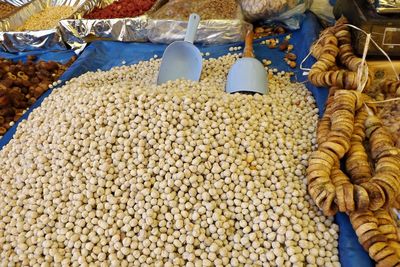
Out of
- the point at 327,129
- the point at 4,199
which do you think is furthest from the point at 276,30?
the point at 4,199

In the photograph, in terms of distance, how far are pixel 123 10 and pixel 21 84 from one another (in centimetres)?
75

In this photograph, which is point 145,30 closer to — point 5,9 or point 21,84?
point 21,84

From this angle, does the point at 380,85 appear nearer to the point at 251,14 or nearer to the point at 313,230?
the point at 313,230

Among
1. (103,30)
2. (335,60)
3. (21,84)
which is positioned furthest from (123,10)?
(335,60)

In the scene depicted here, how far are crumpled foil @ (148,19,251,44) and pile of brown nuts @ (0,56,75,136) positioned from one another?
0.51 meters

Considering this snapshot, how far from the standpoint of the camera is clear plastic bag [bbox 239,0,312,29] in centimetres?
174

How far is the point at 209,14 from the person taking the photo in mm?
1806

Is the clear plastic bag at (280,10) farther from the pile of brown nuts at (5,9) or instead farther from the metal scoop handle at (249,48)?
the pile of brown nuts at (5,9)

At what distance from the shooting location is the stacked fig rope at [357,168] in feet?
2.49

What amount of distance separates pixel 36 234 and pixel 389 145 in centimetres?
96

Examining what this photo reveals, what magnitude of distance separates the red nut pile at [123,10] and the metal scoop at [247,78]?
893mm

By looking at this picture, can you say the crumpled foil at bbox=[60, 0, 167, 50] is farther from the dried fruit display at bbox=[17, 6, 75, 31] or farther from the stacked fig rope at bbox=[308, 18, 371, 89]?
the stacked fig rope at bbox=[308, 18, 371, 89]

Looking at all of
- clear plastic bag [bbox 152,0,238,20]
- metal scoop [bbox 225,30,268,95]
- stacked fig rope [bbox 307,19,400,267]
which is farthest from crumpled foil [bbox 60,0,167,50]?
stacked fig rope [bbox 307,19,400,267]

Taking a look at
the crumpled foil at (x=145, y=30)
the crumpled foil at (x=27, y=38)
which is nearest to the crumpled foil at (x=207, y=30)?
the crumpled foil at (x=145, y=30)
